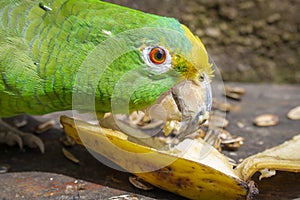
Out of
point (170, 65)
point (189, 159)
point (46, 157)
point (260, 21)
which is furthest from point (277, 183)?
point (260, 21)

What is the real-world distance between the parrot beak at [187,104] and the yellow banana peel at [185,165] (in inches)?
5.6

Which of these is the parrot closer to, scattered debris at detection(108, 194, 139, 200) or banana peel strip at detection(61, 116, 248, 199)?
banana peel strip at detection(61, 116, 248, 199)

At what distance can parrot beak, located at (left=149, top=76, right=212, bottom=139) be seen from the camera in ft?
7.57

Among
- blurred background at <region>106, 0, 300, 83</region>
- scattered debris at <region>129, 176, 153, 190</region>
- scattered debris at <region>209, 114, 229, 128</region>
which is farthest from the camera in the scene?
blurred background at <region>106, 0, 300, 83</region>

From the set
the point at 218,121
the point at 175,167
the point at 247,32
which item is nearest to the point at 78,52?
the point at 175,167

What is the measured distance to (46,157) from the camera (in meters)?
2.87

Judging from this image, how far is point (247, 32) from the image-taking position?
4.25 meters

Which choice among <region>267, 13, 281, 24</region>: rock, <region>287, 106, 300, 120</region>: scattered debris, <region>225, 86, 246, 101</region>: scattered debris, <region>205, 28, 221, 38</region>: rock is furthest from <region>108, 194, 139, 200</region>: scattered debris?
<region>267, 13, 281, 24</region>: rock

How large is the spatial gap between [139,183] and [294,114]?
126 centimetres

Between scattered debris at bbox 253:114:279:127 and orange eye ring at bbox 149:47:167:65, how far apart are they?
3.68 feet

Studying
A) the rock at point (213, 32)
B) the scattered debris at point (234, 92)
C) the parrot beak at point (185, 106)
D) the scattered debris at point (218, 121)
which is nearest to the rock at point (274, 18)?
the rock at point (213, 32)

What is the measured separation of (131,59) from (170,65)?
164 millimetres

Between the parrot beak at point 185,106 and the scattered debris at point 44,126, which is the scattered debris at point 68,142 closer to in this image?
the scattered debris at point 44,126

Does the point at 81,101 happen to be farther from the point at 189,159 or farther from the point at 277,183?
the point at 277,183
